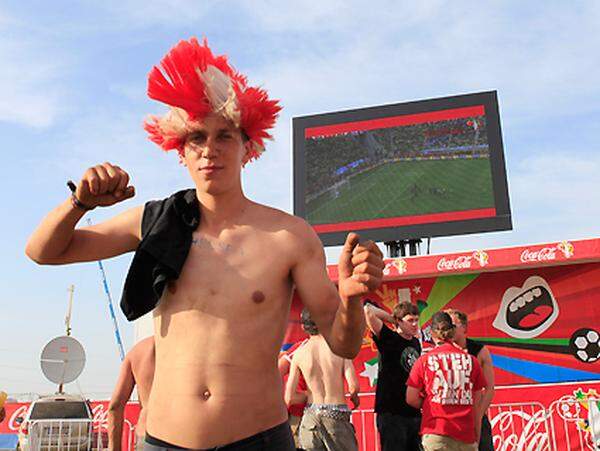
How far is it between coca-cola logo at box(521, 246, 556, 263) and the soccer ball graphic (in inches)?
62.5

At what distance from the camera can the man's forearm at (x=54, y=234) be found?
216 centimetres

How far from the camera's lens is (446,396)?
527cm

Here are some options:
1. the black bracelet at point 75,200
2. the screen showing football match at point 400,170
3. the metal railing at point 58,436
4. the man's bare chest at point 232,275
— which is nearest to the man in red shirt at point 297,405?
the metal railing at point 58,436

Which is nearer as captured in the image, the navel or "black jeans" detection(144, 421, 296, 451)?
"black jeans" detection(144, 421, 296, 451)

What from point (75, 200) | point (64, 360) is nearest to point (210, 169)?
point (75, 200)

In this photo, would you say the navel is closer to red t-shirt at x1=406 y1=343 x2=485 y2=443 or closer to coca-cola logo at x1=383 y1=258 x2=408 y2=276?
red t-shirt at x1=406 y1=343 x2=485 y2=443

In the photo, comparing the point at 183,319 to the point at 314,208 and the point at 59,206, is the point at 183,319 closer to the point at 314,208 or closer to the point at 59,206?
the point at 59,206

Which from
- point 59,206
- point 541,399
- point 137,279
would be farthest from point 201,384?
point 541,399

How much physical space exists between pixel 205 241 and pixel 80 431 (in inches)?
304

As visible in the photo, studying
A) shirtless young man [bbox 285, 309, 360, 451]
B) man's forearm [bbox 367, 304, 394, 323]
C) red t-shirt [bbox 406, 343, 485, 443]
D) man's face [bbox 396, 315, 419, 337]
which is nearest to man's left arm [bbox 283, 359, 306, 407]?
shirtless young man [bbox 285, 309, 360, 451]

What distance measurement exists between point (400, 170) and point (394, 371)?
11.2 m

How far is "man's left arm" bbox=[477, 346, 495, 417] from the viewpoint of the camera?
5.74 metres

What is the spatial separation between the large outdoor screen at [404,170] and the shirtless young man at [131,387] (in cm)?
1138

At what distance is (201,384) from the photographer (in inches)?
83.0
